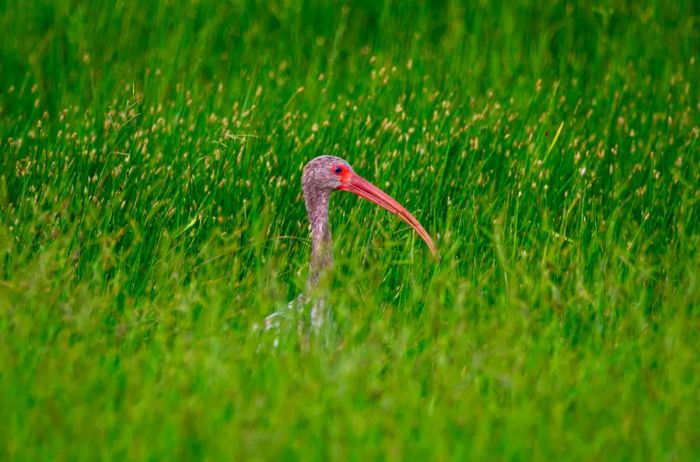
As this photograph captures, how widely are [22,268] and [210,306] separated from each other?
1.14m

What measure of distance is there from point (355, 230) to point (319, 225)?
0.69 meters

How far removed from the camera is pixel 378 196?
22.4 feet

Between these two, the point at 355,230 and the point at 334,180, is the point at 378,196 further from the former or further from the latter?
the point at 355,230

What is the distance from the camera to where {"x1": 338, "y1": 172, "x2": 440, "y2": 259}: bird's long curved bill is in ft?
22.3

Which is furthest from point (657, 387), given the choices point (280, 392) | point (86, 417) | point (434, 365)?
point (86, 417)

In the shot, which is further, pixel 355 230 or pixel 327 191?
pixel 355 230

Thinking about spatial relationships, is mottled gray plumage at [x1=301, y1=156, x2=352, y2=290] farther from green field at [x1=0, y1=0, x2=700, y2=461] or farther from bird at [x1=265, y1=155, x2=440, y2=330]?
green field at [x1=0, y1=0, x2=700, y2=461]

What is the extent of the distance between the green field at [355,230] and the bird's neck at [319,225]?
0.64ft

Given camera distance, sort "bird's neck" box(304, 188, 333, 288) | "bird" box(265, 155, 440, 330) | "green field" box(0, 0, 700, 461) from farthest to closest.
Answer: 1. "bird" box(265, 155, 440, 330)
2. "bird's neck" box(304, 188, 333, 288)
3. "green field" box(0, 0, 700, 461)

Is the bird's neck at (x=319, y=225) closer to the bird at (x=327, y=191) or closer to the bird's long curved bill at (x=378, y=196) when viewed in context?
the bird at (x=327, y=191)

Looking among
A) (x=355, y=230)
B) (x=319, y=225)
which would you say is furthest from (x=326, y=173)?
(x=355, y=230)

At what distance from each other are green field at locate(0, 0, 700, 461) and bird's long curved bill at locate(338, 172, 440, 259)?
126 millimetres

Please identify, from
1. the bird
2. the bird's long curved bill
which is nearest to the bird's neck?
the bird

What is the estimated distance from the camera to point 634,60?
405 inches
